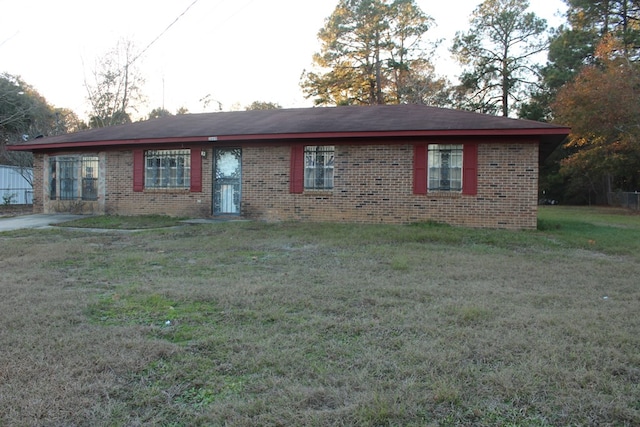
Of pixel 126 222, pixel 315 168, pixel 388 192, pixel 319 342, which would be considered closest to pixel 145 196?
pixel 126 222

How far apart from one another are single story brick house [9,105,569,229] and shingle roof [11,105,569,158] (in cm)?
4

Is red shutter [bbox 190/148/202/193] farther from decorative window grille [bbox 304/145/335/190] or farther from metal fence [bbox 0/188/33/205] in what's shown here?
metal fence [bbox 0/188/33/205]

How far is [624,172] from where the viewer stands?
3003cm

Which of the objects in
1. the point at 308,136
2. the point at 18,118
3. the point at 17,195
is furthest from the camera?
the point at 18,118

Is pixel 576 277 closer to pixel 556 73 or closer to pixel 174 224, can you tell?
pixel 174 224

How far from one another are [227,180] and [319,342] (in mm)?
11134

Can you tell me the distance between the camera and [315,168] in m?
13.4

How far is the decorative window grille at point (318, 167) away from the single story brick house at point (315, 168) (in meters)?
0.03

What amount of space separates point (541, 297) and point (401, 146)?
803cm

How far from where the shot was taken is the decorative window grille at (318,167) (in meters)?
13.3

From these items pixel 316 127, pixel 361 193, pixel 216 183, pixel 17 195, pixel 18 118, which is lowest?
pixel 17 195

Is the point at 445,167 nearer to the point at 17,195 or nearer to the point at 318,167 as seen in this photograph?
the point at 318,167

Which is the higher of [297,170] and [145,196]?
[297,170]

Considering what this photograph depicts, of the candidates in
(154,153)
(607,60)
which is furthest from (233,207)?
(607,60)
